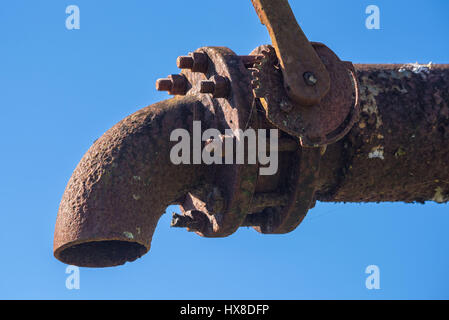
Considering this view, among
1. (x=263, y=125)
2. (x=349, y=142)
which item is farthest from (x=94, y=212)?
(x=349, y=142)

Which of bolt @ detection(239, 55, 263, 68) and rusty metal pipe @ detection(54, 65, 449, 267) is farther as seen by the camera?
bolt @ detection(239, 55, 263, 68)

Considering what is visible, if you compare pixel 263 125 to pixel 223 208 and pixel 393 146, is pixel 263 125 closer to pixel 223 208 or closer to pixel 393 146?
pixel 223 208

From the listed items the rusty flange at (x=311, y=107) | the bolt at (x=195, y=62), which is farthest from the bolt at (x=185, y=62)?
the rusty flange at (x=311, y=107)

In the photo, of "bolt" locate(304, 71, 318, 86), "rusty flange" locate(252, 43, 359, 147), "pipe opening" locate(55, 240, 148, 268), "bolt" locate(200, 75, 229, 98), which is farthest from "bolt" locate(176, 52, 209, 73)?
"pipe opening" locate(55, 240, 148, 268)

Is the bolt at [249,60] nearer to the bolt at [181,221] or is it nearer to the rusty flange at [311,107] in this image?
the rusty flange at [311,107]

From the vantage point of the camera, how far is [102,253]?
15.4 feet

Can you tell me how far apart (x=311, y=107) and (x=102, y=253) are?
1590 millimetres

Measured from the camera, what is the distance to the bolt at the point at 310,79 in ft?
14.1

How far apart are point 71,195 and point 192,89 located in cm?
112

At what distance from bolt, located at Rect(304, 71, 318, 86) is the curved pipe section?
76 centimetres

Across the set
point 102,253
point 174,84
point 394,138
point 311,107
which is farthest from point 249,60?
point 102,253

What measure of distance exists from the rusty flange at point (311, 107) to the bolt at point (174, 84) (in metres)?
0.76

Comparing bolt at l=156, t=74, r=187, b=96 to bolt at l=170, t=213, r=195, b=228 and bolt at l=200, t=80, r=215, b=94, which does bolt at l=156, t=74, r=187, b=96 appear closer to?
bolt at l=200, t=80, r=215, b=94

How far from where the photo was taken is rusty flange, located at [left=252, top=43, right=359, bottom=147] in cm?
426
